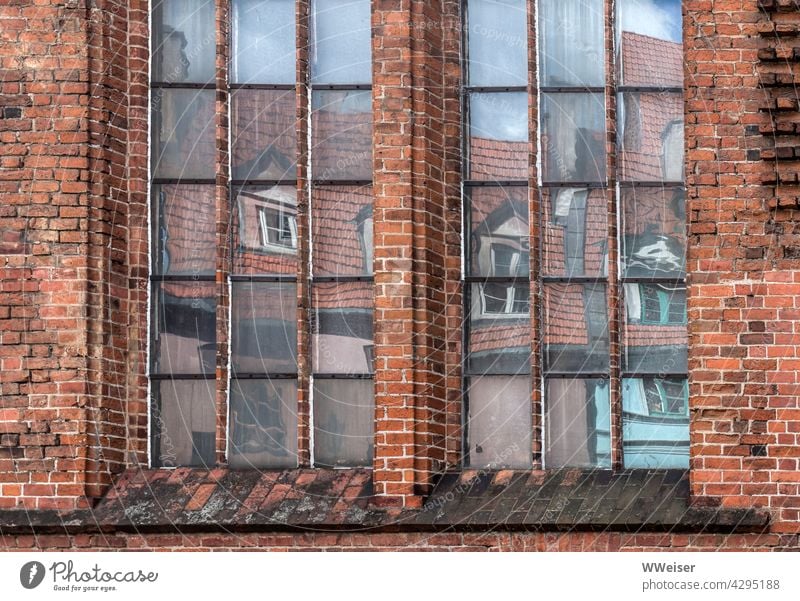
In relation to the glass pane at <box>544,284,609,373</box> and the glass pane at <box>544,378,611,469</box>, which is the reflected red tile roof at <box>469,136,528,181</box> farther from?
the glass pane at <box>544,378,611,469</box>

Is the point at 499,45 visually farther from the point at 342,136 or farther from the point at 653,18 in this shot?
the point at 342,136

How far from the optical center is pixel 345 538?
343 inches

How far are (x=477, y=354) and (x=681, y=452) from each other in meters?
1.43

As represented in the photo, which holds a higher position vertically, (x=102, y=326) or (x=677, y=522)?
(x=102, y=326)

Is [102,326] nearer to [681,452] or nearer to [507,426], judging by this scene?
[507,426]

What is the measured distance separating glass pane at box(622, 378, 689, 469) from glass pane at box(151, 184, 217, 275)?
2.86 meters

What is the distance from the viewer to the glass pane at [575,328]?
924 cm

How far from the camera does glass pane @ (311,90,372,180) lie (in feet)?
30.9

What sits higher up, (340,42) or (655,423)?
(340,42)

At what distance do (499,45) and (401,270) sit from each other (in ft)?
5.61

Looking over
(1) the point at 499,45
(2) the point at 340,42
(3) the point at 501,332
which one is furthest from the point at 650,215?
(2) the point at 340,42

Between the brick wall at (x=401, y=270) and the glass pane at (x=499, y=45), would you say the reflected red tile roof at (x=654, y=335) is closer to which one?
the brick wall at (x=401, y=270)

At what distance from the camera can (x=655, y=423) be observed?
9133 millimetres

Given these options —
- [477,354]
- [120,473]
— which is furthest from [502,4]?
[120,473]
